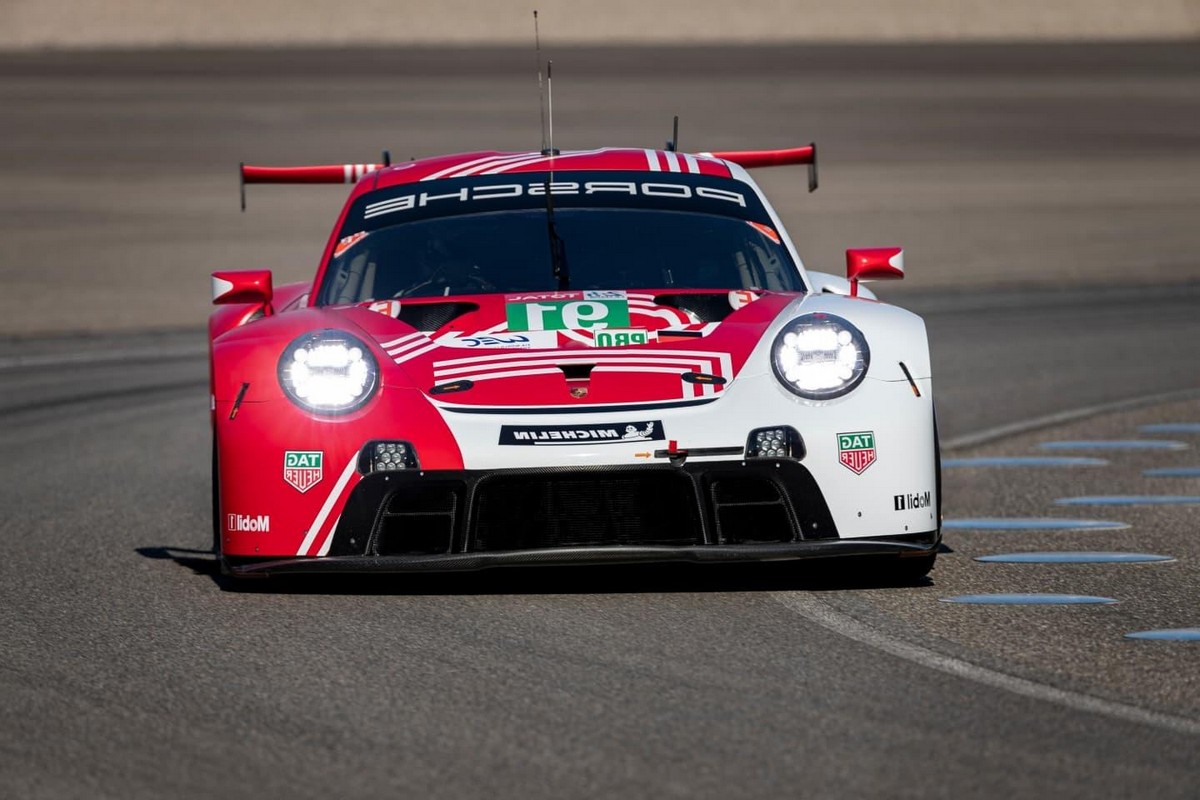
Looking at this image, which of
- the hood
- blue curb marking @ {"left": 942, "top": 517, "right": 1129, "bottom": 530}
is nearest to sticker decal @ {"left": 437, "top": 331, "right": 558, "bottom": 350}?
the hood

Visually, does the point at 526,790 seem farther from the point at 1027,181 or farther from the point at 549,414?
the point at 1027,181

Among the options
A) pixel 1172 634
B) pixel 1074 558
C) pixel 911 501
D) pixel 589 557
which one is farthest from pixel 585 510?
pixel 1074 558

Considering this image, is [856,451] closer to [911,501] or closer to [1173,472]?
[911,501]

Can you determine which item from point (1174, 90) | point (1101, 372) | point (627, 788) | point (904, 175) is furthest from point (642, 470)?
point (1174, 90)

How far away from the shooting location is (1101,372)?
41.9 ft

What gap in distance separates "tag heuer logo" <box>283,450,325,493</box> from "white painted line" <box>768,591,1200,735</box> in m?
1.32

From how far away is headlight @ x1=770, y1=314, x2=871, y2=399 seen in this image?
19.2ft

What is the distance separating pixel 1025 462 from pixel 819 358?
3.58m

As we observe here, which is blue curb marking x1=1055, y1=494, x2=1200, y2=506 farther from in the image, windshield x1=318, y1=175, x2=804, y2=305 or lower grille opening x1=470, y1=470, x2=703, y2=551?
lower grille opening x1=470, y1=470, x2=703, y2=551

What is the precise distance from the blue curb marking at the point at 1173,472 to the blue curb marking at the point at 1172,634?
344 centimetres

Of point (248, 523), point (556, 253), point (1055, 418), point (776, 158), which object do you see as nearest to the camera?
point (248, 523)

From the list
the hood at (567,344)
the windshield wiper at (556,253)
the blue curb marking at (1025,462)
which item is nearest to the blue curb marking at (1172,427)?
the blue curb marking at (1025,462)

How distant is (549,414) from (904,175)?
23252 millimetres

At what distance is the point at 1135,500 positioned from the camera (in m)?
8.01
